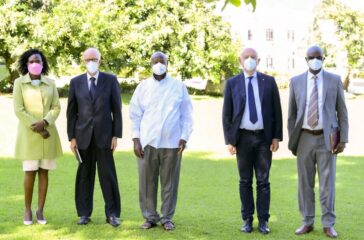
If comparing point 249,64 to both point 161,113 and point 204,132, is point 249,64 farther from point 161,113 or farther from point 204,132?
point 204,132

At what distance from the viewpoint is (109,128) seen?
7406 millimetres

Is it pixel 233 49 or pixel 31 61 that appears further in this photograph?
pixel 233 49

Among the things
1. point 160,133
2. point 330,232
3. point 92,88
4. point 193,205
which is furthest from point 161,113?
point 193,205

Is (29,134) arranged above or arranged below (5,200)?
above

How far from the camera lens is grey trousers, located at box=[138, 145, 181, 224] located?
738cm

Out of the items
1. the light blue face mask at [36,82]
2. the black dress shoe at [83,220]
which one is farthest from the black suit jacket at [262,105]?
the light blue face mask at [36,82]

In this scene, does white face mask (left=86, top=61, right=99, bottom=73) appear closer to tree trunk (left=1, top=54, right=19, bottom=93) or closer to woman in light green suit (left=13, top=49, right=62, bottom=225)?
woman in light green suit (left=13, top=49, right=62, bottom=225)

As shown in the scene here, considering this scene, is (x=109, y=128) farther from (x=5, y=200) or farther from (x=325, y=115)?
(x=5, y=200)

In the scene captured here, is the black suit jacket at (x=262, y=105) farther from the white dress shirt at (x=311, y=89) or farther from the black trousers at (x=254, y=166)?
the white dress shirt at (x=311, y=89)

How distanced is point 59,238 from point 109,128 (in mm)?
1239

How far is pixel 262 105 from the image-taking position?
7.15 meters

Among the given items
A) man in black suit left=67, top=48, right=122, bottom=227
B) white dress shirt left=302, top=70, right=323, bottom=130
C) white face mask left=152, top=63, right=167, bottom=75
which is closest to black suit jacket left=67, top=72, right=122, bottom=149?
man in black suit left=67, top=48, right=122, bottom=227

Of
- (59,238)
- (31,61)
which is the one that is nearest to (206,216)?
(59,238)

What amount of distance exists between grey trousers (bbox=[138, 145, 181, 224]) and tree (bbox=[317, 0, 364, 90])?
34419 mm
